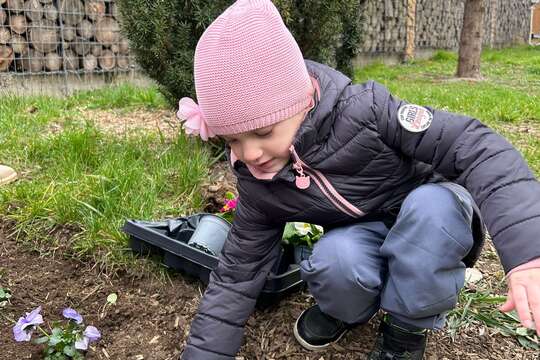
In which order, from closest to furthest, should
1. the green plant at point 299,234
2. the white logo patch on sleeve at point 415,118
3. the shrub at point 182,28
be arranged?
the white logo patch on sleeve at point 415,118
the green plant at point 299,234
the shrub at point 182,28

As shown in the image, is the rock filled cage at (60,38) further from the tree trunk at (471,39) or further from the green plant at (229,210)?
the tree trunk at (471,39)

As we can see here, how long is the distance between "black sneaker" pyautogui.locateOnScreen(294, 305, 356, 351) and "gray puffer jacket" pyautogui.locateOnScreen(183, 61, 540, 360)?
199 millimetres

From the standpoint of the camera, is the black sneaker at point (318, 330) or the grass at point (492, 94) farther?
the grass at point (492, 94)

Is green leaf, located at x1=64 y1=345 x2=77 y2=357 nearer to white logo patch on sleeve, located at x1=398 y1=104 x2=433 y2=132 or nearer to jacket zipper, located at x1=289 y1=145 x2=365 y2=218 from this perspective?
jacket zipper, located at x1=289 y1=145 x2=365 y2=218

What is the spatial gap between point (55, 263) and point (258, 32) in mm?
1270

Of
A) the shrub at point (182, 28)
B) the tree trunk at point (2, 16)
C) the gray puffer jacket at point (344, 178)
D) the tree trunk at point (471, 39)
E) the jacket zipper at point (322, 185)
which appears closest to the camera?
the gray puffer jacket at point (344, 178)

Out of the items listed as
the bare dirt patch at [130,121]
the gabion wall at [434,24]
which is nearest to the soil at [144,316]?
the bare dirt patch at [130,121]

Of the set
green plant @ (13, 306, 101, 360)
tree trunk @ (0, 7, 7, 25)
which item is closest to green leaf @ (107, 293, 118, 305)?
green plant @ (13, 306, 101, 360)

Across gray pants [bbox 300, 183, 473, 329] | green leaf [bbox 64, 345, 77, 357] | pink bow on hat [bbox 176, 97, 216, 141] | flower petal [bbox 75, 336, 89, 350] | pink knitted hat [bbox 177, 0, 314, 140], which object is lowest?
green leaf [bbox 64, 345, 77, 357]

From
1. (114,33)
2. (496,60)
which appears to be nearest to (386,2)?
(496,60)

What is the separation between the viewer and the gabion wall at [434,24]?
12.5m

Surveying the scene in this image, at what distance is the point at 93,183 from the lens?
2.71 meters

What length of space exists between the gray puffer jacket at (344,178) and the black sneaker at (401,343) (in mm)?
277

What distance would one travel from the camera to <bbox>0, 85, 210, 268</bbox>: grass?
2424 millimetres
